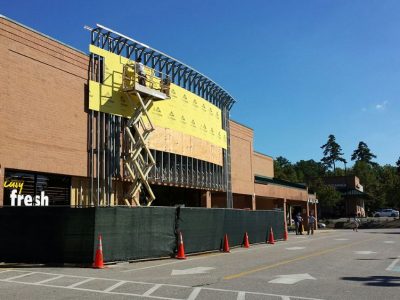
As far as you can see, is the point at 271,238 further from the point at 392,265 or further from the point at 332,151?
the point at 332,151

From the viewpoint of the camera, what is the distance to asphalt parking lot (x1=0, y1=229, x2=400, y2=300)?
969 cm

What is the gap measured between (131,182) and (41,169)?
6.30 meters

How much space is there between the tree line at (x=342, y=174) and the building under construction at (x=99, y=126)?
28.0m

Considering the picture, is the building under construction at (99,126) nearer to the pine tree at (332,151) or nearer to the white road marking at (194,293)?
the white road marking at (194,293)

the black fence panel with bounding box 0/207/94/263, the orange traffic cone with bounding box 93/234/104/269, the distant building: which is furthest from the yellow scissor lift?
the distant building

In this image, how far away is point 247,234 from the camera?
2431 centimetres

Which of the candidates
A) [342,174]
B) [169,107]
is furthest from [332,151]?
[169,107]

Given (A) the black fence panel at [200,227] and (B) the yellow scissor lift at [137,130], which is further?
(B) the yellow scissor lift at [137,130]

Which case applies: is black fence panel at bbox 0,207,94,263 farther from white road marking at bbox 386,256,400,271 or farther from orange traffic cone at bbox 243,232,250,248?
orange traffic cone at bbox 243,232,250,248

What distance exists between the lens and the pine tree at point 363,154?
16100 cm

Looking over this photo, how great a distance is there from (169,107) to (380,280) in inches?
766

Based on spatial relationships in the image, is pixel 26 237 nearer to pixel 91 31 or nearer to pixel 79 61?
pixel 79 61

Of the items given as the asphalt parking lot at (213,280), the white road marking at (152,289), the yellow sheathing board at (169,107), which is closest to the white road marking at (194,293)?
the asphalt parking lot at (213,280)

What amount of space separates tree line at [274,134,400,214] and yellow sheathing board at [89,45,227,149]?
24463 millimetres
